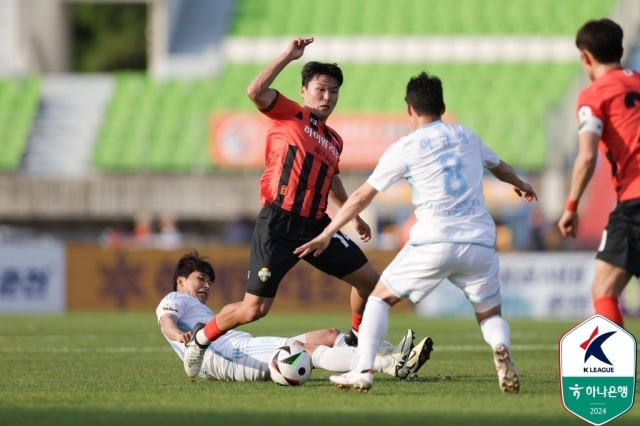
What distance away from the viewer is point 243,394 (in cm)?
700

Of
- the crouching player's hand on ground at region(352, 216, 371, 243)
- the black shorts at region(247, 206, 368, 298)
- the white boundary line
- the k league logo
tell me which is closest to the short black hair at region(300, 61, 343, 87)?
the black shorts at region(247, 206, 368, 298)

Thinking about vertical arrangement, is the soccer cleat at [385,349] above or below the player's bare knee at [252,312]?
A: below

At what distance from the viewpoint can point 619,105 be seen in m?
6.62

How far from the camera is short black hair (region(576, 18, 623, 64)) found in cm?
667

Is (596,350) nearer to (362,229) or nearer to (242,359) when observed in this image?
(242,359)

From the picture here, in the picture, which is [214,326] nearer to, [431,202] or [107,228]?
[431,202]

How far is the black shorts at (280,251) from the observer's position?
306 inches

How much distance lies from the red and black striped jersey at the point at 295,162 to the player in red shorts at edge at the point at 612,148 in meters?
2.03

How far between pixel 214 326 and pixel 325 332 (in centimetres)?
87

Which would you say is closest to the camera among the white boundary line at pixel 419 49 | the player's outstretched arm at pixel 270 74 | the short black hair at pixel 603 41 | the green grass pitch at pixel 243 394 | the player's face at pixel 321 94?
the green grass pitch at pixel 243 394

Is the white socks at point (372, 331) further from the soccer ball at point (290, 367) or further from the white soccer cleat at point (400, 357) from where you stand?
the white soccer cleat at point (400, 357)

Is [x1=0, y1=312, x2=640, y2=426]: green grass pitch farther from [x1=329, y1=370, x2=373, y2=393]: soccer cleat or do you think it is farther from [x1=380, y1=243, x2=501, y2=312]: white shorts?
[x1=380, y1=243, x2=501, y2=312]: white shorts

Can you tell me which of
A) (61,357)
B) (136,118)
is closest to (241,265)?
(136,118)

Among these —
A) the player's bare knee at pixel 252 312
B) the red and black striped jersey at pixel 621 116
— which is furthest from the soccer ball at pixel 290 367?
the red and black striped jersey at pixel 621 116
